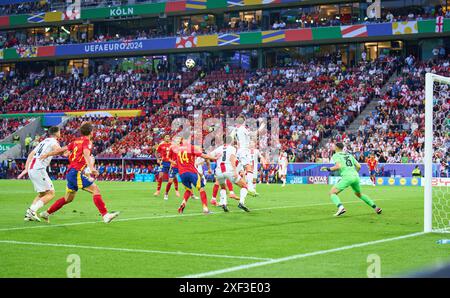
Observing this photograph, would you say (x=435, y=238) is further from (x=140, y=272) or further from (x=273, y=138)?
(x=273, y=138)

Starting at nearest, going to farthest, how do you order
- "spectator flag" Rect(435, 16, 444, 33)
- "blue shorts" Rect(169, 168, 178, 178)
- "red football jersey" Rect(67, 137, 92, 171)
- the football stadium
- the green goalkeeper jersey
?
the football stadium < "red football jersey" Rect(67, 137, 92, 171) < the green goalkeeper jersey < "blue shorts" Rect(169, 168, 178, 178) < "spectator flag" Rect(435, 16, 444, 33)

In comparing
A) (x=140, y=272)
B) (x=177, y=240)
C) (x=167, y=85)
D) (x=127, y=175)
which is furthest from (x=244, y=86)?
(x=140, y=272)

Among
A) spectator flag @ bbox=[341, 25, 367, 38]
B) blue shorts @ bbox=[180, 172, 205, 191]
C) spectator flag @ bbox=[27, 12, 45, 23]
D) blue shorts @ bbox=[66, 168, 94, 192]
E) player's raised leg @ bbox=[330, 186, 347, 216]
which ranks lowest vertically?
player's raised leg @ bbox=[330, 186, 347, 216]

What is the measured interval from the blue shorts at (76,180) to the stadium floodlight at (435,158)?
23.4ft

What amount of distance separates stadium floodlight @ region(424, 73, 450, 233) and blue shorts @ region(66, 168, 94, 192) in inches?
281

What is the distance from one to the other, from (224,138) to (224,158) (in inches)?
1216

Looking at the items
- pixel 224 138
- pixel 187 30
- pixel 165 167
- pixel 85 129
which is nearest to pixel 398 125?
pixel 224 138

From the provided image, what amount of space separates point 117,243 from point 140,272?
10.6 ft

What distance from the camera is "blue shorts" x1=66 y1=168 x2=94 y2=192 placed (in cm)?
1438

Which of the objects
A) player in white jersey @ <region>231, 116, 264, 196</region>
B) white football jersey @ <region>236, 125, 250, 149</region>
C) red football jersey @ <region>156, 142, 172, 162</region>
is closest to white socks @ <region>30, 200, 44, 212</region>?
player in white jersey @ <region>231, 116, 264, 196</region>

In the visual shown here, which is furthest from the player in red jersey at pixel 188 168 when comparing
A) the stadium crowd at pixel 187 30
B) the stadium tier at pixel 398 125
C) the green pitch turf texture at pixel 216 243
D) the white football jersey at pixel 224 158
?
the stadium crowd at pixel 187 30

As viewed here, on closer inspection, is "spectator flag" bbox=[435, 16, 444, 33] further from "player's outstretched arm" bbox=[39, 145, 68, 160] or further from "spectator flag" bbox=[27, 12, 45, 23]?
"player's outstretched arm" bbox=[39, 145, 68, 160]

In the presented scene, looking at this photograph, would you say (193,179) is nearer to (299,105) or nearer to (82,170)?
(82,170)

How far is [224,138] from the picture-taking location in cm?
4981
